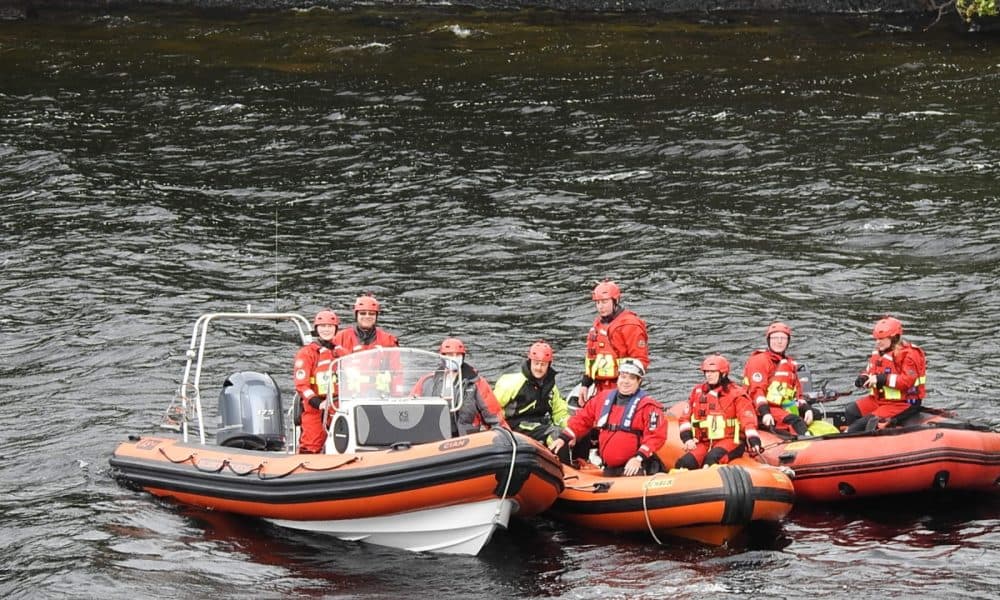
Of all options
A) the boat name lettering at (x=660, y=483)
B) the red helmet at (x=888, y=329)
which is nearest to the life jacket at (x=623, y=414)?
the boat name lettering at (x=660, y=483)

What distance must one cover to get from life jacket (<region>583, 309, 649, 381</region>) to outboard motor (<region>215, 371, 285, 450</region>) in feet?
9.86

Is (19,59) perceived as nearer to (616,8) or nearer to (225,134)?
(225,134)

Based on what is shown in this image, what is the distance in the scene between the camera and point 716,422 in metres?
12.9

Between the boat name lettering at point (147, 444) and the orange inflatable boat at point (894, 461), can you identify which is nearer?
the orange inflatable boat at point (894, 461)

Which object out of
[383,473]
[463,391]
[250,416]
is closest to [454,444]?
[383,473]

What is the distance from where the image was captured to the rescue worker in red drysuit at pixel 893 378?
13.8 metres

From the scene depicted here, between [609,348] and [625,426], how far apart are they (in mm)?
1411

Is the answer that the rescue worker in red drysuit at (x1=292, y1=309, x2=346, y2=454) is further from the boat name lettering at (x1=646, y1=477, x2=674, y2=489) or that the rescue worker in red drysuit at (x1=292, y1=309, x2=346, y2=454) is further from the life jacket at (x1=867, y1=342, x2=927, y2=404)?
the life jacket at (x1=867, y1=342, x2=927, y2=404)

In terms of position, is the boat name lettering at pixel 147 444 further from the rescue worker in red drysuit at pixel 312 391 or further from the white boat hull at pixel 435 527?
the white boat hull at pixel 435 527

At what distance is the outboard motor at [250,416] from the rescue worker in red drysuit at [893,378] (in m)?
5.35

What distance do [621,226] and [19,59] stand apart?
17.3 metres

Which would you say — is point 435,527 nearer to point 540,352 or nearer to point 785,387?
point 540,352

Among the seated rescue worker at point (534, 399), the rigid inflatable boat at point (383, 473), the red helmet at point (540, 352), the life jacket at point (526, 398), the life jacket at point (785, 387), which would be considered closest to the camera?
the rigid inflatable boat at point (383, 473)

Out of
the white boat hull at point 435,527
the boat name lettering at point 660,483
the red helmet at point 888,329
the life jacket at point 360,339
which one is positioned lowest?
the white boat hull at point 435,527
